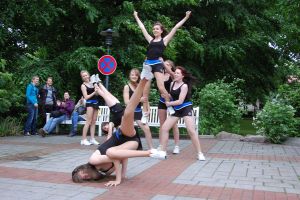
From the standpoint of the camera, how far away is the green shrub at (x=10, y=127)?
13.1 meters

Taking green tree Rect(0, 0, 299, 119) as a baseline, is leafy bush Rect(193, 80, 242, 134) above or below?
below

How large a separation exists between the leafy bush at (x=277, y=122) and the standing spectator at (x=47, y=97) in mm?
6739

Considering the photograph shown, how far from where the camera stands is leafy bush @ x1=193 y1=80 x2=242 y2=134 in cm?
1401

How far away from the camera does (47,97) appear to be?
14.1 metres

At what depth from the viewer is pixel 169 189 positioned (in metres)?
5.82

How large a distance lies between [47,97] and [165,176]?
8363mm

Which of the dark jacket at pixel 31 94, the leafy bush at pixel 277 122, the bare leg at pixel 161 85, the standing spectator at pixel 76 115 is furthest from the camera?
the standing spectator at pixel 76 115

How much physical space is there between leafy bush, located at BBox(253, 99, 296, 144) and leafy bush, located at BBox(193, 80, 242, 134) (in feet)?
5.95

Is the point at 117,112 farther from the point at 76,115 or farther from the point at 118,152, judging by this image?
the point at 76,115

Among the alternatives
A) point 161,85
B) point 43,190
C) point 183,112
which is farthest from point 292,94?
point 43,190

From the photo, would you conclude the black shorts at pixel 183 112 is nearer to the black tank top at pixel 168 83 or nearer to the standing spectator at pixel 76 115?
the black tank top at pixel 168 83

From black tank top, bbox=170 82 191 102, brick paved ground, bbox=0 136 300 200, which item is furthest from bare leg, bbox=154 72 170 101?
brick paved ground, bbox=0 136 300 200

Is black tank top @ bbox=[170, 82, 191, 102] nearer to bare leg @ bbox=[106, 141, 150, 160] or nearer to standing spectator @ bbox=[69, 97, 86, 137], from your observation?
bare leg @ bbox=[106, 141, 150, 160]

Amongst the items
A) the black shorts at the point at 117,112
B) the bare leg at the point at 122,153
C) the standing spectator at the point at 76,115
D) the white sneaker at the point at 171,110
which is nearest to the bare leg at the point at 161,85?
the white sneaker at the point at 171,110
